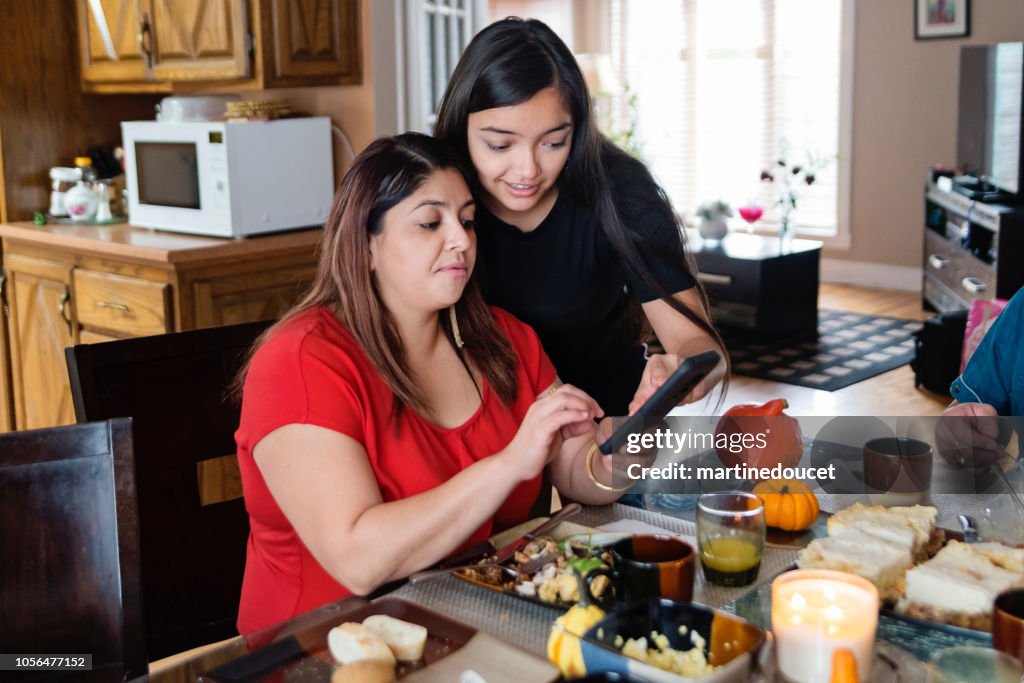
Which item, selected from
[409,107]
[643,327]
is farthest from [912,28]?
[643,327]

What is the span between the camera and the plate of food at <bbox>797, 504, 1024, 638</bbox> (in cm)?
108

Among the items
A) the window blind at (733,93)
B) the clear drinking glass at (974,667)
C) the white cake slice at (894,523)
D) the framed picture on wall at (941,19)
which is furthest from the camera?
the window blind at (733,93)

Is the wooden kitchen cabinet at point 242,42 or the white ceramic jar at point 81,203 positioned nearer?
the wooden kitchen cabinet at point 242,42

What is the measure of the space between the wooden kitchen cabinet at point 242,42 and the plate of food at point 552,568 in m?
2.32

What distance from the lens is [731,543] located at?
1.21 m

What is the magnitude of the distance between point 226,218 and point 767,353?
118 inches

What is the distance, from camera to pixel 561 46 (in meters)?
1.77

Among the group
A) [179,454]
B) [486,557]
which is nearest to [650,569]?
[486,557]

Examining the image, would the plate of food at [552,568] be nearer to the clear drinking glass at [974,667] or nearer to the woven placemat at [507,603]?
the woven placemat at [507,603]

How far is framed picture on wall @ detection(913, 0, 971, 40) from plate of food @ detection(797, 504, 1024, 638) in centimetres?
595

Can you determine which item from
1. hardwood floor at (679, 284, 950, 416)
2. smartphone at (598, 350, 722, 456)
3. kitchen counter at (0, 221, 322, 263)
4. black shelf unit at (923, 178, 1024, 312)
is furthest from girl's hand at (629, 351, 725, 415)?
black shelf unit at (923, 178, 1024, 312)

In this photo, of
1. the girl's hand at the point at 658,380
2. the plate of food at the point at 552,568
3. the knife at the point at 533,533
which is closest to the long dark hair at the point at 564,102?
the girl's hand at the point at 658,380

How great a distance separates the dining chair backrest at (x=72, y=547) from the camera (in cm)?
130

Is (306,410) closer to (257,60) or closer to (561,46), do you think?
(561,46)
